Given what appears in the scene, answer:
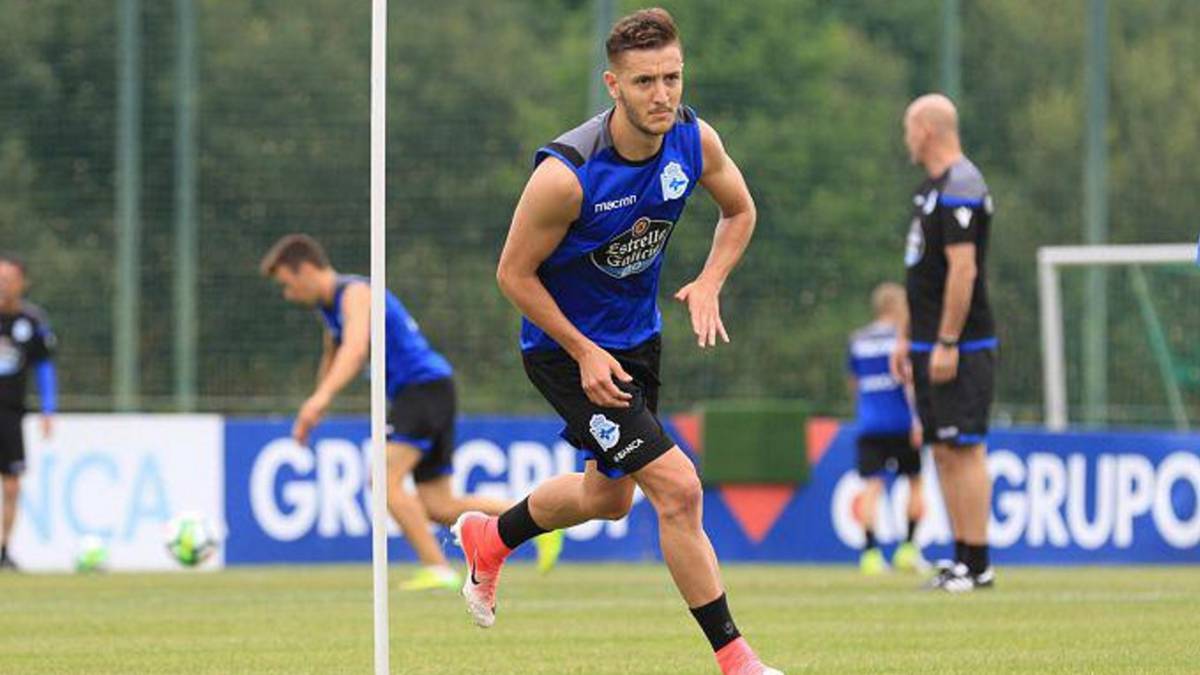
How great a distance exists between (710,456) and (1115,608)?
825 centimetres

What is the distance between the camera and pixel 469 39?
69.5 ft

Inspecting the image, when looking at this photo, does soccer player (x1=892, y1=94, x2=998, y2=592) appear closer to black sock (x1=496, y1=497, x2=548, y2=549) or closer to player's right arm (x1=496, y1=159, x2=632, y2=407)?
black sock (x1=496, y1=497, x2=548, y2=549)

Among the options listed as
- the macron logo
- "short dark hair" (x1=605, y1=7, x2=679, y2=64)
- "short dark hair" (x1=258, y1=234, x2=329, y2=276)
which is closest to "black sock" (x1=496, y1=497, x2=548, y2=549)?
the macron logo

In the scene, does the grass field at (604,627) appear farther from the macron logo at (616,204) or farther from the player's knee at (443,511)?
the macron logo at (616,204)

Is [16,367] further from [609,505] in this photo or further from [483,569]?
[609,505]

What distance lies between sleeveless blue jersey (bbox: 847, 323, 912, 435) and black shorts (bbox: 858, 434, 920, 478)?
0.19ft

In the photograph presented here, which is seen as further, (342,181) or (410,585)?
(342,181)

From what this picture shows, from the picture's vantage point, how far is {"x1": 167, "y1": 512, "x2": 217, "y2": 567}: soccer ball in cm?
1658

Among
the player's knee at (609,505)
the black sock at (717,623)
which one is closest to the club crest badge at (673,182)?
the player's knee at (609,505)

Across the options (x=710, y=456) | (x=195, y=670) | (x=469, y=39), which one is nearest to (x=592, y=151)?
(x=195, y=670)

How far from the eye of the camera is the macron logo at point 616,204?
7.77m

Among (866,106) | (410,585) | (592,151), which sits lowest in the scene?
(410,585)

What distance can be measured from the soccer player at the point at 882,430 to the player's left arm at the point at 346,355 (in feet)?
17.1

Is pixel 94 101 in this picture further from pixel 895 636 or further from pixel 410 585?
pixel 895 636
